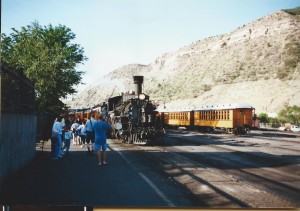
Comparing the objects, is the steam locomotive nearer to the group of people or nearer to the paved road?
the group of people

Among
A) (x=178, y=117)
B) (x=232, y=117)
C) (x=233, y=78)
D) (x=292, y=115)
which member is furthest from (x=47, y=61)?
(x=233, y=78)

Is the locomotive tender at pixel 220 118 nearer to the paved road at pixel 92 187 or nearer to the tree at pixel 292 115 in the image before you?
the tree at pixel 292 115

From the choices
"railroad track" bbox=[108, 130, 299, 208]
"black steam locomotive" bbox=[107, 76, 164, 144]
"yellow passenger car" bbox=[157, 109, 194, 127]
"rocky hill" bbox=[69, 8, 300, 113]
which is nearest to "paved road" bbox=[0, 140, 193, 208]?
"railroad track" bbox=[108, 130, 299, 208]

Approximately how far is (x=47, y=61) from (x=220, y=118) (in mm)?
19195

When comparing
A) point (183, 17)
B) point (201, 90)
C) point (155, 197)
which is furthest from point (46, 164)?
Answer: point (201, 90)

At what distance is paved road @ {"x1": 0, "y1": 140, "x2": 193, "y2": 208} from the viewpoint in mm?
6180

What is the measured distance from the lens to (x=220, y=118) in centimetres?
2694

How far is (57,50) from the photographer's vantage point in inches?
457

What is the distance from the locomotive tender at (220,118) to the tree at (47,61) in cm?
1048

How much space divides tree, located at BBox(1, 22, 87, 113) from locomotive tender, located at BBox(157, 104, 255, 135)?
10.5 metres

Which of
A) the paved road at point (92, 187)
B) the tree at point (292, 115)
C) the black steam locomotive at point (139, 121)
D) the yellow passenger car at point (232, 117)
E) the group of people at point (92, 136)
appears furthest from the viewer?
the tree at point (292, 115)

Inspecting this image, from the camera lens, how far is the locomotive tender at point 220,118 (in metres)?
25.3

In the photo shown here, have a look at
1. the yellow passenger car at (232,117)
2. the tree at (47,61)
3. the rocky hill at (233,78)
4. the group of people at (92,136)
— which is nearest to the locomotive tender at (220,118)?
the yellow passenger car at (232,117)

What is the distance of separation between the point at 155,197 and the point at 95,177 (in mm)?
2415
